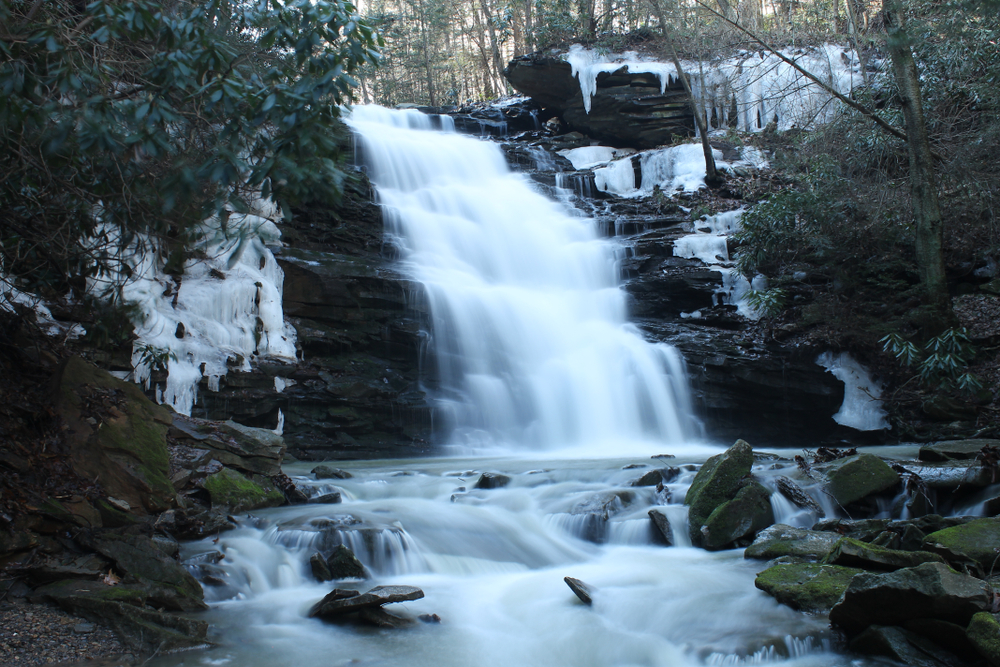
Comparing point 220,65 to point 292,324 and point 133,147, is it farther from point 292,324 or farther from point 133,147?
point 292,324

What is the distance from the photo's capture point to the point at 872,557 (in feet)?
14.4

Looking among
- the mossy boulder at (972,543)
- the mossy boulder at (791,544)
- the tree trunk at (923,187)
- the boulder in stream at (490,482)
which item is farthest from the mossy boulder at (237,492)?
the tree trunk at (923,187)

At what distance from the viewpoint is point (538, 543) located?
623 cm

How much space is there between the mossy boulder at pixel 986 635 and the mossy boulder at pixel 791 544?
163 cm

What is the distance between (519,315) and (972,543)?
9219 millimetres

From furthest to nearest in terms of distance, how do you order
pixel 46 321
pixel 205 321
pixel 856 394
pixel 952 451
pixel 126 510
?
1. pixel 856 394
2. pixel 205 321
3. pixel 46 321
4. pixel 952 451
5. pixel 126 510

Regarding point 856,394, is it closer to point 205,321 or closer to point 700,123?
point 700,123

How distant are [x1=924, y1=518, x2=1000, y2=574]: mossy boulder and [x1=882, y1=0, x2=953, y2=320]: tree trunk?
598 centimetres

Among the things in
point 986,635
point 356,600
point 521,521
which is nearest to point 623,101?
point 521,521

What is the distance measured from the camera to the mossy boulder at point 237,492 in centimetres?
633

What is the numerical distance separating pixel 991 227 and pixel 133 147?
12.3m

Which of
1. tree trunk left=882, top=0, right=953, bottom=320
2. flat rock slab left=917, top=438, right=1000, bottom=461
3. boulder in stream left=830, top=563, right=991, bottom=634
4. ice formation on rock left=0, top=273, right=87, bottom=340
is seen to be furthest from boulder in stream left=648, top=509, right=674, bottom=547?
ice formation on rock left=0, top=273, right=87, bottom=340

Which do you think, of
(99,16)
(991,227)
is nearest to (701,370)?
(991,227)

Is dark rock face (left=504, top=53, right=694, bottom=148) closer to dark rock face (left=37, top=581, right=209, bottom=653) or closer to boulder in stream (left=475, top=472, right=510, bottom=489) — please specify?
boulder in stream (left=475, top=472, right=510, bottom=489)
